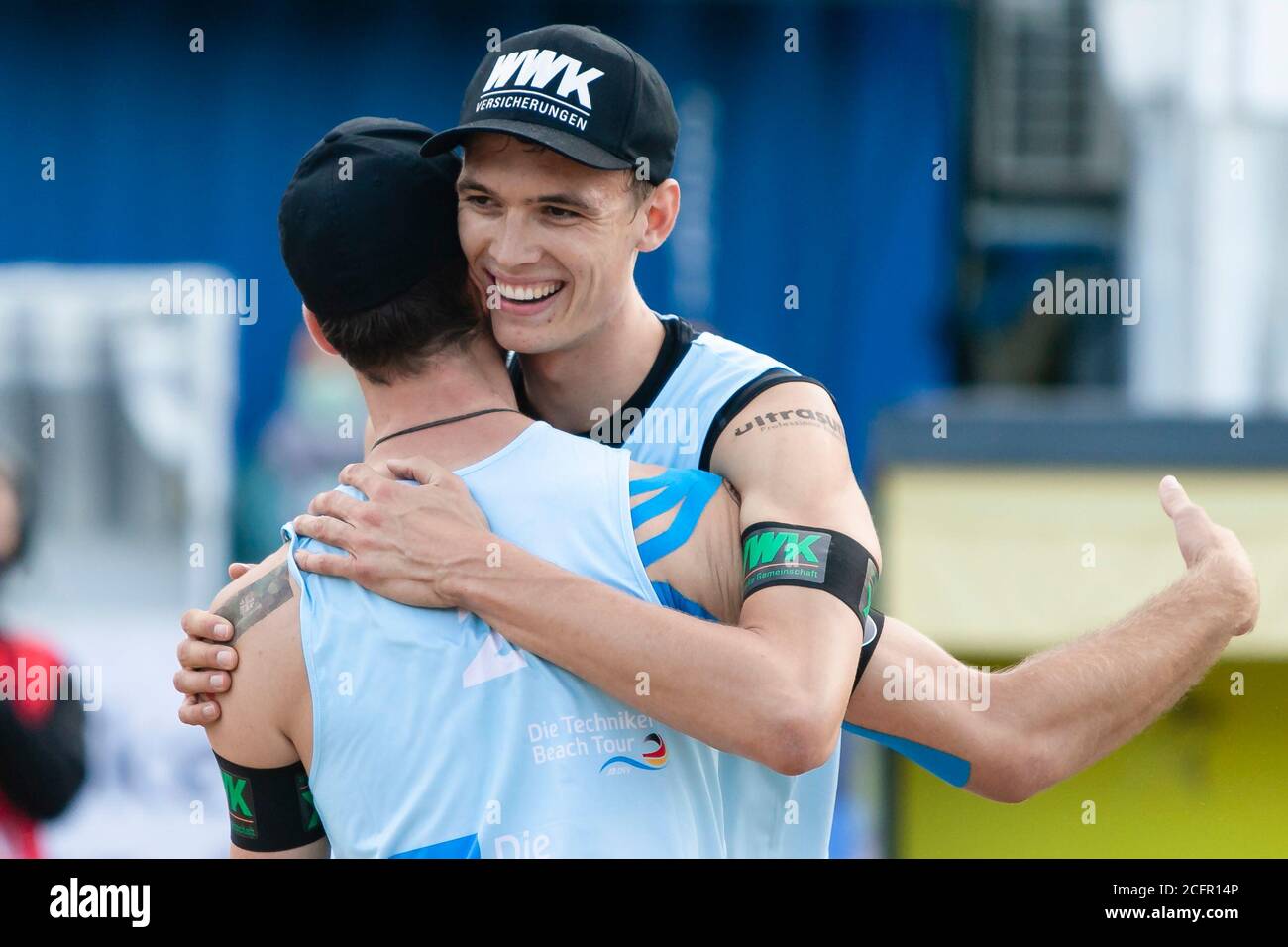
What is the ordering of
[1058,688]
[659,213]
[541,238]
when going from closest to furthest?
1. [541,238]
2. [1058,688]
3. [659,213]

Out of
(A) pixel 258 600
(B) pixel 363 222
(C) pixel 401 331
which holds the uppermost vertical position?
(B) pixel 363 222

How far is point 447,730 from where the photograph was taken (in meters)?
2.41

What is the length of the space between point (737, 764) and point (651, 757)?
11.6 inches

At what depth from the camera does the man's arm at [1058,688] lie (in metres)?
2.79

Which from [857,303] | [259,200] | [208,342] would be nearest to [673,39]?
[857,303]

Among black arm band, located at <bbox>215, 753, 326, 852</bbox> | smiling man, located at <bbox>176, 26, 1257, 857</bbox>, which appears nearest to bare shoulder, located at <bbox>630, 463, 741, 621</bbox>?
smiling man, located at <bbox>176, 26, 1257, 857</bbox>

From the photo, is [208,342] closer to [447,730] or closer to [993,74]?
[993,74]

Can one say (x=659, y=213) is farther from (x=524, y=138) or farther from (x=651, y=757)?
(x=651, y=757)

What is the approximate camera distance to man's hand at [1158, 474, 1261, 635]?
3162 mm

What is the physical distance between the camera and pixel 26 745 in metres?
4.89

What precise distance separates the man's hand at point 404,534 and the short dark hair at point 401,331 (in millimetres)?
182

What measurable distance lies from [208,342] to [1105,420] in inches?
170

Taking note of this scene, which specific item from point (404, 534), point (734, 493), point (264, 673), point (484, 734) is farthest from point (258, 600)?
point (734, 493)

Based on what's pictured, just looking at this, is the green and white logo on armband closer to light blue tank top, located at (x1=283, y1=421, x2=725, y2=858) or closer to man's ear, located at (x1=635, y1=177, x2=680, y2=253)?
light blue tank top, located at (x1=283, y1=421, x2=725, y2=858)
